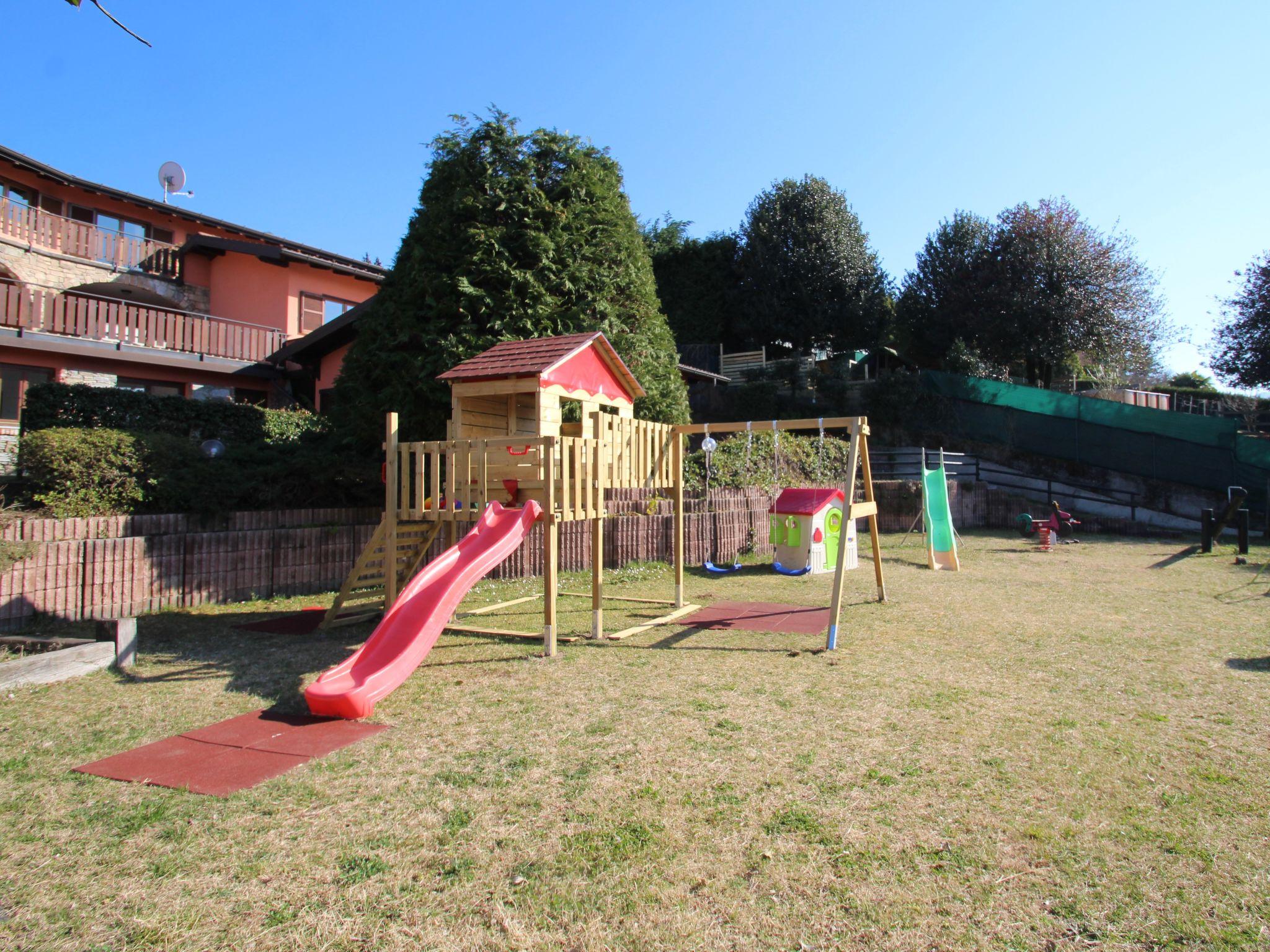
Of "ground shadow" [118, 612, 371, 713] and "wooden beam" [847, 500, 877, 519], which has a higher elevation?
"wooden beam" [847, 500, 877, 519]

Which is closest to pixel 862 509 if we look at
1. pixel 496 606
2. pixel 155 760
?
pixel 496 606

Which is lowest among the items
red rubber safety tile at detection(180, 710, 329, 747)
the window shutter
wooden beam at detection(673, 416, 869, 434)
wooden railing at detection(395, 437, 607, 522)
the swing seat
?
red rubber safety tile at detection(180, 710, 329, 747)

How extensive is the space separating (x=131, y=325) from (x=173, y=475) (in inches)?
390

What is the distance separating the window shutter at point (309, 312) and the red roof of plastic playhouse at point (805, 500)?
1476 centimetres

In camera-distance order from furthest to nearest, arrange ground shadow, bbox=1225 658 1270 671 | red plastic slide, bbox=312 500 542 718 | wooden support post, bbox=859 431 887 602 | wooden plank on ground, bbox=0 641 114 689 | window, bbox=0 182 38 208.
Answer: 1. window, bbox=0 182 38 208
2. wooden support post, bbox=859 431 887 602
3. ground shadow, bbox=1225 658 1270 671
4. wooden plank on ground, bbox=0 641 114 689
5. red plastic slide, bbox=312 500 542 718

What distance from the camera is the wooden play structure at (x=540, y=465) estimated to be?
306 inches

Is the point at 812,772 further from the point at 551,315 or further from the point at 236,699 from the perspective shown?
the point at 551,315

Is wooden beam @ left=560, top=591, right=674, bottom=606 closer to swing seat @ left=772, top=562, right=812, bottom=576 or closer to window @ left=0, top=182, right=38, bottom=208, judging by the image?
swing seat @ left=772, top=562, right=812, bottom=576

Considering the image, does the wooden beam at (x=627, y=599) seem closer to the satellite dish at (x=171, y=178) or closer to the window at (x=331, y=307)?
the window at (x=331, y=307)

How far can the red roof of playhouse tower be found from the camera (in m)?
8.52

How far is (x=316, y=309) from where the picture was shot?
21656mm

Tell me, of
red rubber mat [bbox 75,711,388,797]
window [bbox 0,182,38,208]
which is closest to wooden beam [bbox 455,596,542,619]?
red rubber mat [bbox 75,711,388,797]

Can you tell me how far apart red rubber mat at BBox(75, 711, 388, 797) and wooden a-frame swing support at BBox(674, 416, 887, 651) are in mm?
4522

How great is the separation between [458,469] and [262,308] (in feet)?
53.1
